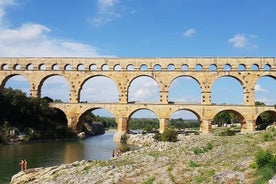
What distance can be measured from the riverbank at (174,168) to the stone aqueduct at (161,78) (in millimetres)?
28489

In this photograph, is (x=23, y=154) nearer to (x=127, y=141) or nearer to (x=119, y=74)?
(x=127, y=141)

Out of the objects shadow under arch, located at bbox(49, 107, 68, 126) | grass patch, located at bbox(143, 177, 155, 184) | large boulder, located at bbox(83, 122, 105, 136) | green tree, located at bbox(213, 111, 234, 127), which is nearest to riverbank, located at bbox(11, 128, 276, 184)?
grass patch, located at bbox(143, 177, 155, 184)

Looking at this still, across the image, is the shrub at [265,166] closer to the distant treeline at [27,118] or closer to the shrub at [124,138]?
the distant treeline at [27,118]

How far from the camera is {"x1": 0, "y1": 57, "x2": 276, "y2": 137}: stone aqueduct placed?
49.7 metres

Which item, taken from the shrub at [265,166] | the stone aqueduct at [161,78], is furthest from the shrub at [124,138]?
the shrub at [265,166]

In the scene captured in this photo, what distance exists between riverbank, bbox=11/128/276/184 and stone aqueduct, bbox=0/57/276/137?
28489 mm

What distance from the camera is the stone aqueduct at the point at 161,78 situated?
163 ft

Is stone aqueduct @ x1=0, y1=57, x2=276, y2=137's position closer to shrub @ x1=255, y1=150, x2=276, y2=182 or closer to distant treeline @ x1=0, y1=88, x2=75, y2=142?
distant treeline @ x1=0, y1=88, x2=75, y2=142

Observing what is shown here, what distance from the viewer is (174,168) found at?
15.6 m

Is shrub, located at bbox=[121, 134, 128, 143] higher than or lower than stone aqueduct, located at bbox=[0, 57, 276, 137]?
lower

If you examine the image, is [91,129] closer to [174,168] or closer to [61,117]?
[61,117]

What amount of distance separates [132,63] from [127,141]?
38.3 ft

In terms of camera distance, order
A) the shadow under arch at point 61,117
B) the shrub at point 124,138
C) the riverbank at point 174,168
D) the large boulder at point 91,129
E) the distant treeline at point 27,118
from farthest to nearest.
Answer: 1. the large boulder at point 91,129
2. the shadow under arch at point 61,117
3. the shrub at point 124,138
4. the distant treeline at point 27,118
5. the riverbank at point 174,168

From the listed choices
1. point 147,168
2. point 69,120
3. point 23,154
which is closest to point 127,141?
point 69,120
